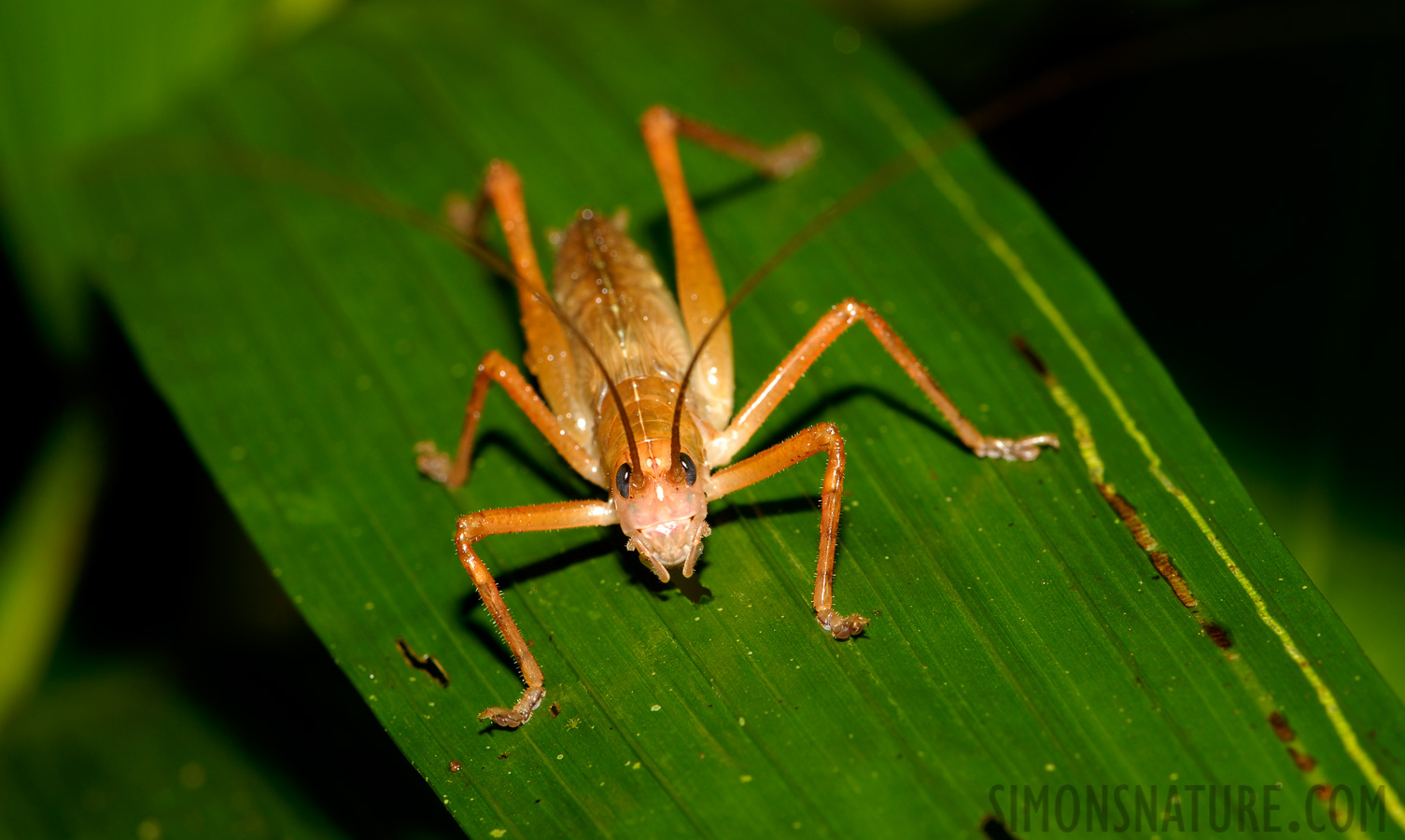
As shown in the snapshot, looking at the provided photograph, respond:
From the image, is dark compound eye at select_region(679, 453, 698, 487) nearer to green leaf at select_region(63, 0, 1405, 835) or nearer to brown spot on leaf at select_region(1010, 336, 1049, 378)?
green leaf at select_region(63, 0, 1405, 835)

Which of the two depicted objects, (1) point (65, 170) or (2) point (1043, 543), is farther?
(1) point (65, 170)

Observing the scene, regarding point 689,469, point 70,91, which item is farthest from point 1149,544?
point 70,91

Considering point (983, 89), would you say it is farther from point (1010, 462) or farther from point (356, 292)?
point (356, 292)

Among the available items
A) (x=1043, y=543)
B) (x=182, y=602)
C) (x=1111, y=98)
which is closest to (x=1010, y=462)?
(x=1043, y=543)

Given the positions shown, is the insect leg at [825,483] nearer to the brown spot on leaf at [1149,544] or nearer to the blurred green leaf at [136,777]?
the brown spot on leaf at [1149,544]

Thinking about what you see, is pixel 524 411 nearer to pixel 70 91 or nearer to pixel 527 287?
pixel 527 287

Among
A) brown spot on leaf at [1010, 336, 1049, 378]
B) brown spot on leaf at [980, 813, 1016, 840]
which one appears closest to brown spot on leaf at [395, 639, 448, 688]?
brown spot on leaf at [980, 813, 1016, 840]

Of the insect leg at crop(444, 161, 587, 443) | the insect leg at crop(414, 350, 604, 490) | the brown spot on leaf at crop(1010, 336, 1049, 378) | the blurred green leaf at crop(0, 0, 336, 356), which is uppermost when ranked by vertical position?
the blurred green leaf at crop(0, 0, 336, 356)
